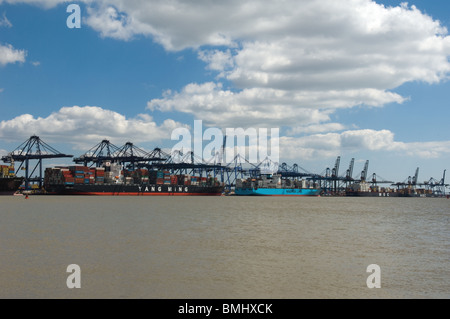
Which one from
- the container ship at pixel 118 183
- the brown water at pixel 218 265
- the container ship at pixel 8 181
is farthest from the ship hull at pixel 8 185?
the brown water at pixel 218 265

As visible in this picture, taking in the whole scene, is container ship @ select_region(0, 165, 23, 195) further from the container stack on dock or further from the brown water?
the brown water

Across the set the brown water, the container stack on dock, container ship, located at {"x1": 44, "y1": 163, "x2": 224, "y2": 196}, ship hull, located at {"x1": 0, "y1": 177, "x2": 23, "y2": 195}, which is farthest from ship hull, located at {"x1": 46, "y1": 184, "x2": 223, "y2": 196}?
the brown water

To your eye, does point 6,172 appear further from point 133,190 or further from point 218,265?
point 218,265

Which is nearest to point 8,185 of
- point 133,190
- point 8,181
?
point 8,181

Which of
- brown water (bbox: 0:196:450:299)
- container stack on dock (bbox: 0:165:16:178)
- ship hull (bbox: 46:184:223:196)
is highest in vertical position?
container stack on dock (bbox: 0:165:16:178)

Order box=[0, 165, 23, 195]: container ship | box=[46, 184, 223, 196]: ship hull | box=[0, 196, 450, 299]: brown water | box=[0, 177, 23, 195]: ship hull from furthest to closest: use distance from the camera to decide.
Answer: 1. box=[46, 184, 223, 196]: ship hull
2. box=[0, 165, 23, 195]: container ship
3. box=[0, 177, 23, 195]: ship hull
4. box=[0, 196, 450, 299]: brown water
